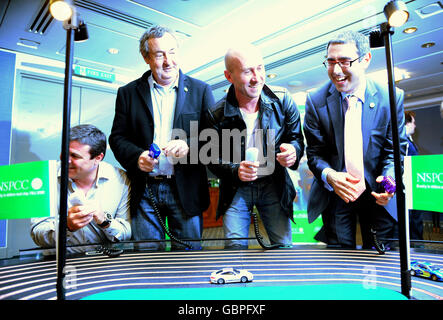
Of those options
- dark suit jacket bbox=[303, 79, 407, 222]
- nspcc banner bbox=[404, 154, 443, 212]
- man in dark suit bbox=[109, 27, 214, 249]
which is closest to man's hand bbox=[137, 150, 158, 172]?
man in dark suit bbox=[109, 27, 214, 249]

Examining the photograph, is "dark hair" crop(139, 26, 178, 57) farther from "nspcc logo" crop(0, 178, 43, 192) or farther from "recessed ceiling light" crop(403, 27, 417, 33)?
"recessed ceiling light" crop(403, 27, 417, 33)

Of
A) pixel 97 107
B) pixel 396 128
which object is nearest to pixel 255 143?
pixel 396 128

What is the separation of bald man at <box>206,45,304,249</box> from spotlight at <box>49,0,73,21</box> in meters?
0.89

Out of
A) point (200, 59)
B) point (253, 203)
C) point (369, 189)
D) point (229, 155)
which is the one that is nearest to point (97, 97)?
point (200, 59)

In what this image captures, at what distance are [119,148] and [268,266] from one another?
111 cm

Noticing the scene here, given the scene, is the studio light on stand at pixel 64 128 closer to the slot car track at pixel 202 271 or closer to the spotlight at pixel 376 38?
the slot car track at pixel 202 271

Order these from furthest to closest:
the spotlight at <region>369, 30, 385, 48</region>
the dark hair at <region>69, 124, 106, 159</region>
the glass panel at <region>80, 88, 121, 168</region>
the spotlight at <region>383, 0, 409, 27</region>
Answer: the glass panel at <region>80, 88, 121, 168</region>, the dark hair at <region>69, 124, 106, 159</region>, the spotlight at <region>369, 30, 385, 48</region>, the spotlight at <region>383, 0, 409, 27</region>

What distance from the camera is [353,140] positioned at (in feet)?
5.50

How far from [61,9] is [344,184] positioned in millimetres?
1375

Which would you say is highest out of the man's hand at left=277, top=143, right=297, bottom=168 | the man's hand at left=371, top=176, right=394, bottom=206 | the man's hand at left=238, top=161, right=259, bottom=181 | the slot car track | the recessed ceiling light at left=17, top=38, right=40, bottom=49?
the recessed ceiling light at left=17, top=38, right=40, bottom=49

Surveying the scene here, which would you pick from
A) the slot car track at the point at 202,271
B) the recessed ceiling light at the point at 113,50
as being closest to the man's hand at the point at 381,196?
the slot car track at the point at 202,271

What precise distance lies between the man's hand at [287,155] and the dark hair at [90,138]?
104cm

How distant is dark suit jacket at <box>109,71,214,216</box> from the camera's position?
5.87 feet

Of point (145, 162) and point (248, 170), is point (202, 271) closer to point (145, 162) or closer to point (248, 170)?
point (248, 170)
